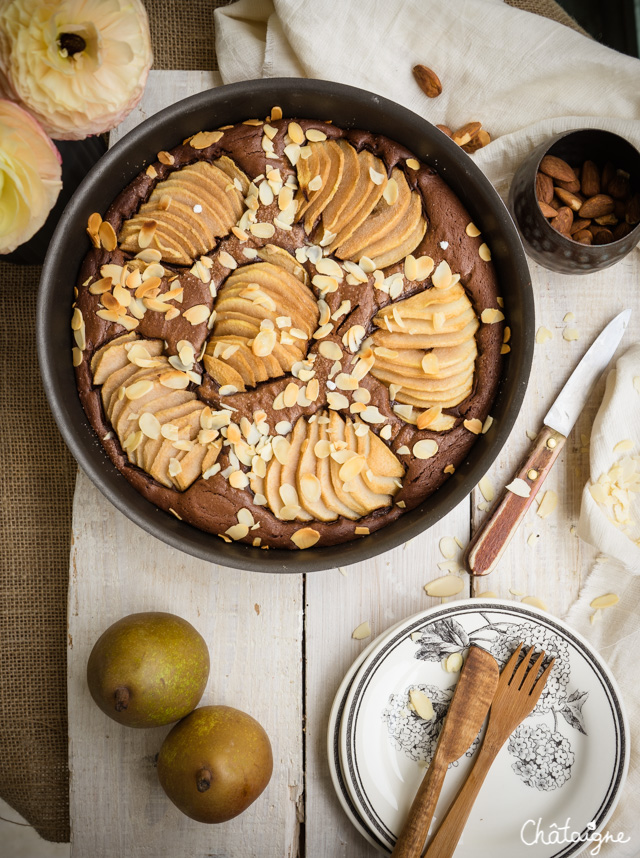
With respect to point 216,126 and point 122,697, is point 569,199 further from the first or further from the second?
point 122,697

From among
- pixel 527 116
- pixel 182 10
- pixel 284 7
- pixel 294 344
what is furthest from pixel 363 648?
pixel 182 10

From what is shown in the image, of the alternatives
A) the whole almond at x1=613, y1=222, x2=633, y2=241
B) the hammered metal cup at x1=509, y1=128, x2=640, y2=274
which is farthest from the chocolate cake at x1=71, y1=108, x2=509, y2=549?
the whole almond at x1=613, y1=222, x2=633, y2=241

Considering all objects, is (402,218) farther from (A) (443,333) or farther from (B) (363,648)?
(B) (363,648)

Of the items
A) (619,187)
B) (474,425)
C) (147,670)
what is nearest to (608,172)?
(619,187)

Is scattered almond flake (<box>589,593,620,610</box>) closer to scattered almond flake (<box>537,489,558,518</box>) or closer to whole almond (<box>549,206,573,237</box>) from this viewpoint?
scattered almond flake (<box>537,489,558,518</box>)

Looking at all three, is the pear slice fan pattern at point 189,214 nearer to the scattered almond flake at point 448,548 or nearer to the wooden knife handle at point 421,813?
the scattered almond flake at point 448,548
